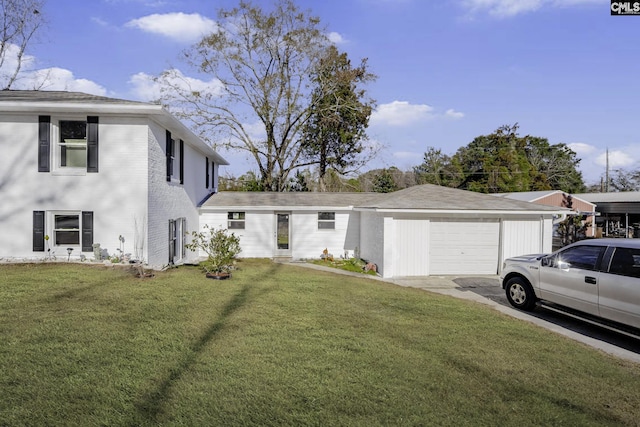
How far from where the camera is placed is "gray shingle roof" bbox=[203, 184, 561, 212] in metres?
13.5

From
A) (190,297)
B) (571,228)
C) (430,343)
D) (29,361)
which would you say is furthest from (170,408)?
(571,228)

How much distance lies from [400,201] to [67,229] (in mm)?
11038

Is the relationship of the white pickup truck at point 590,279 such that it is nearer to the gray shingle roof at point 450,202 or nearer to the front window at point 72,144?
the gray shingle roof at point 450,202

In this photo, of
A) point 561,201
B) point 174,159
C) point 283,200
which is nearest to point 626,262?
point 174,159

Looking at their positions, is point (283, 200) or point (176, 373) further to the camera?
point (283, 200)

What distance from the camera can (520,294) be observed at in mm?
9055

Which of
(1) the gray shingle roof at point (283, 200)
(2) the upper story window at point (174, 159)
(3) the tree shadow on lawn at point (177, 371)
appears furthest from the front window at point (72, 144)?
(3) the tree shadow on lawn at point (177, 371)

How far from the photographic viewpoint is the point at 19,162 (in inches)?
442

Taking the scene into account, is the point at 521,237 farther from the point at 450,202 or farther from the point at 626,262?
the point at 626,262

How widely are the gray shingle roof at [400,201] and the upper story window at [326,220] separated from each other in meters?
0.52

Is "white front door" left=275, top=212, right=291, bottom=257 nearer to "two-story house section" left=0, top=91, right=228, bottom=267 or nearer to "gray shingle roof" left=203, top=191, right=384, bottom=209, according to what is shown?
"gray shingle roof" left=203, top=191, right=384, bottom=209

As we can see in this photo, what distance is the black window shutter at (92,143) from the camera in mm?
11188

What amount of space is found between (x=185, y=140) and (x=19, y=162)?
5.60 m

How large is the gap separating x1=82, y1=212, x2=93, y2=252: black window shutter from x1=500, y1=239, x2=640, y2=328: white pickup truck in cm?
1192
